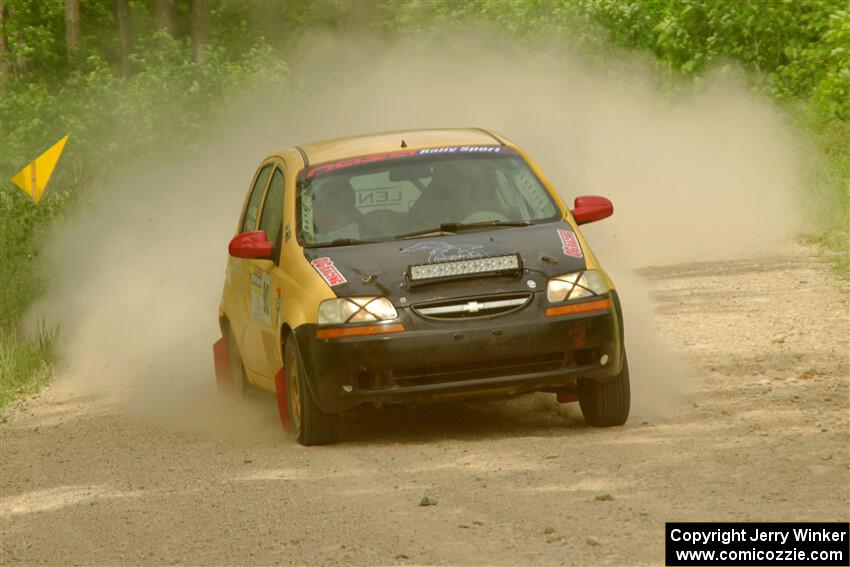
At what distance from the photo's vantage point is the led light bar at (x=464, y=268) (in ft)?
34.3

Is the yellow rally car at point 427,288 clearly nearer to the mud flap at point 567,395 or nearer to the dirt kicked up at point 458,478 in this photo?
the mud flap at point 567,395

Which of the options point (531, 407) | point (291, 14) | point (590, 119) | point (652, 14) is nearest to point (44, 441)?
point (531, 407)

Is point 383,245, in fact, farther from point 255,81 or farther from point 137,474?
point 255,81

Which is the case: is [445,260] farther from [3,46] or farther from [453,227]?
[3,46]

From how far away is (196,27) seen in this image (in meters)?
50.2

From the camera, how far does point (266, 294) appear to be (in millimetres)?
11648

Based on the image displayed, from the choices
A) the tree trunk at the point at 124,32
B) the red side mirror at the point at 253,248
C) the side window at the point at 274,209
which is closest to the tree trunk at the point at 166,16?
the tree trunk at the point at 124,32

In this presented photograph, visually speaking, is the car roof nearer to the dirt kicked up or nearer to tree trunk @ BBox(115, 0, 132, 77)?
the dirt kicked up

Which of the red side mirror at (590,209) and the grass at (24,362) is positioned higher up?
the red side mirror at (590,209)

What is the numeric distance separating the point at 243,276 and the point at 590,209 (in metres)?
2.46

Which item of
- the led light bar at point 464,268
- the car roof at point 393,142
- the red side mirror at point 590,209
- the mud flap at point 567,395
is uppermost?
the car roof at point 393,142

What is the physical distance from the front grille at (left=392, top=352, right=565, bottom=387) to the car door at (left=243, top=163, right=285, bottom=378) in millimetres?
1160

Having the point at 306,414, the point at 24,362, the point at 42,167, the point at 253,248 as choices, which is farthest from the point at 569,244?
the point at 42,167

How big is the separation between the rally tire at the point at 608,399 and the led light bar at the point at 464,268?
32.4 inches
